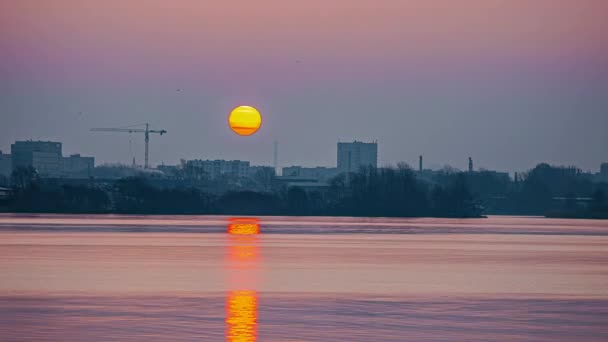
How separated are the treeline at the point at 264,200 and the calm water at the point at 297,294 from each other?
3910 inches

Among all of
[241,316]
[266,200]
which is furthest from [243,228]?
[241,316]

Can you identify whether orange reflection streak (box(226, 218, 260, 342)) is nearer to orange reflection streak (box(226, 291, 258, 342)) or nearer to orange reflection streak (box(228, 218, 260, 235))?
orange reflection streak (box(226, 291, 258, 342))

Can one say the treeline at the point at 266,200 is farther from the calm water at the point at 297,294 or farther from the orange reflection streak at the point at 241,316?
the orange reflection streak at the point at 241,316

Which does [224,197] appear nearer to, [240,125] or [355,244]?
[240,125]

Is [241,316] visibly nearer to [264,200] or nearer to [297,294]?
[297,294]

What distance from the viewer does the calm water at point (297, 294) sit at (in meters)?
25.7

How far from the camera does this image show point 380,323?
89.0ft

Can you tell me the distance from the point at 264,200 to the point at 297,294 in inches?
5235

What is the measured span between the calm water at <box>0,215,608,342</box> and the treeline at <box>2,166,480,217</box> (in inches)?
3910

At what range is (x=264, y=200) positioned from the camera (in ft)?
549

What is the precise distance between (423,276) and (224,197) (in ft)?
422

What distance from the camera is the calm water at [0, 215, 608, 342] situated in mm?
25656

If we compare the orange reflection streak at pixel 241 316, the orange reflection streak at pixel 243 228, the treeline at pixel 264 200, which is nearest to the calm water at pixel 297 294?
the orange reflection streak at pixel 241 316

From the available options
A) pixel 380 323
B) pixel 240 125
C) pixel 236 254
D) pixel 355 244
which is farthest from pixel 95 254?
pixel 240 125
